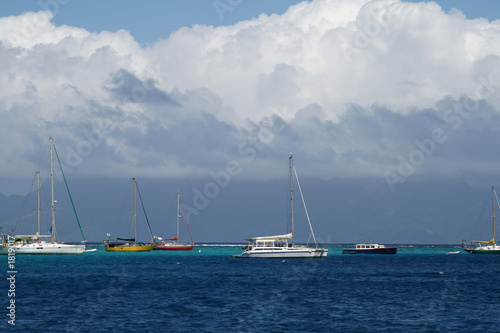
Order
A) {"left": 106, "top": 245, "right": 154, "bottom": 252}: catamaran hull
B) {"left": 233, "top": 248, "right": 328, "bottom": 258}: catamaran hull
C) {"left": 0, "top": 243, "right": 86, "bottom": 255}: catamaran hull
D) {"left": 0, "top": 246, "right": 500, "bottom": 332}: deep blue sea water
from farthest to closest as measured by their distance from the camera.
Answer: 1. {"left": 106, "top": 245, "right": 154, "bottom": 252}: catamaran hull
2. {"left": 0, "top": 243, "right": 86, "bottom": 255}: catamaran hull
3. {"left": 233, "top": 248, "right": 328, "bottom": 258}: catamaran hull
4. {"left": 0, "top": 246, "right": 500, "bottom": 332}: deep blue sea water

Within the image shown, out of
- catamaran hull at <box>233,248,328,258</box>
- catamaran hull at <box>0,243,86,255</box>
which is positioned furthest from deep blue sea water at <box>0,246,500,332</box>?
catamaran hull at <box>0,243,86,255</box>

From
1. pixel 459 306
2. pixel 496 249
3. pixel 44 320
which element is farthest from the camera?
pixel 496 249

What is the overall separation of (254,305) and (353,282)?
89.0 ft

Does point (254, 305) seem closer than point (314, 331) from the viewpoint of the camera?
No

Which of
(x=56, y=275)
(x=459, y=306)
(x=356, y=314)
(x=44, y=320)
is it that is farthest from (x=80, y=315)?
(x=56, y=275)

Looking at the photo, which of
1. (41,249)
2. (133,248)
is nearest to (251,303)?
(41,249)

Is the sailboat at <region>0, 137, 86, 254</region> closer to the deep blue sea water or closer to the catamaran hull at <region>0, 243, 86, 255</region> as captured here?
the catamaran hull at <region>0, 243, 86, 255</region>

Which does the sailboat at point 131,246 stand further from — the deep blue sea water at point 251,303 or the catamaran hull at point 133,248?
the deep blue sea water at point 251,303

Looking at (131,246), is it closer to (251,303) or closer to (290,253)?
(290,253)

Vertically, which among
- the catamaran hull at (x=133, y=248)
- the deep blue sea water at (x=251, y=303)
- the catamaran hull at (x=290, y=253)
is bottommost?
the deep blue sea water at (x=251, y=303)

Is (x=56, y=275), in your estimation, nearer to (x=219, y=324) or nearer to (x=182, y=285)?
(x=182, y=285)

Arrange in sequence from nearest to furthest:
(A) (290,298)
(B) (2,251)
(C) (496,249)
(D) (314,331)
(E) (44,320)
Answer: (D) (314,331) < (E) (44,320) < (A) (290,298) < (B) (2,251) < (C) (496,249)

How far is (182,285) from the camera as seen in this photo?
7588 centimetres

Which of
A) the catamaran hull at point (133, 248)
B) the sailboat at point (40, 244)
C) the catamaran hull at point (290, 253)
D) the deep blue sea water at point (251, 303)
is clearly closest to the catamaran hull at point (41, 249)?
the sailboat at point (40, 244)
